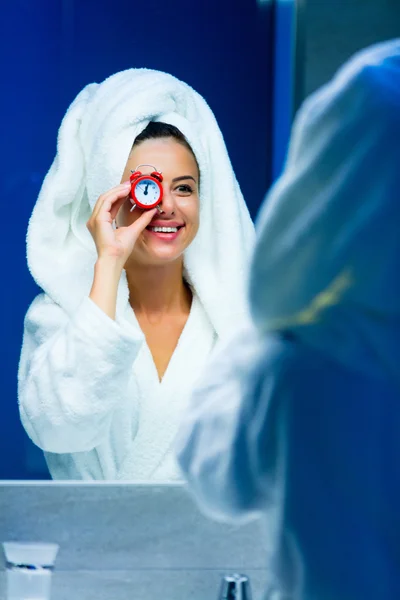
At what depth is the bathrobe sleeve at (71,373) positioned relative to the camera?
3.31ft

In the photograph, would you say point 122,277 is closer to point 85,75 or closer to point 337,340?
point 85,75

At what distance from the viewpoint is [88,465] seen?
108 centimetres

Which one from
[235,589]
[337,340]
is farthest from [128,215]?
[337,340]

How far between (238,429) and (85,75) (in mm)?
624

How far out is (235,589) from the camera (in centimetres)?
95

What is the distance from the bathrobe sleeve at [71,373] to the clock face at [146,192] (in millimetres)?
138

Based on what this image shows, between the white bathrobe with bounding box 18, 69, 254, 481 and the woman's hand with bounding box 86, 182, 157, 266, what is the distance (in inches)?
0.7

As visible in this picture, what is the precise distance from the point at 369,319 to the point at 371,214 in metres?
0.07

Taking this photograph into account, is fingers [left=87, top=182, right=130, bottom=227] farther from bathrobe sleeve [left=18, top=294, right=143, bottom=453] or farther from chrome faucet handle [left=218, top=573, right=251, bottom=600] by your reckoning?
chrome faucet handle [left=218, top=573, right=251, bottom=600]

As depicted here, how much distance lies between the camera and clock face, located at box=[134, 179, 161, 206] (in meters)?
1.06

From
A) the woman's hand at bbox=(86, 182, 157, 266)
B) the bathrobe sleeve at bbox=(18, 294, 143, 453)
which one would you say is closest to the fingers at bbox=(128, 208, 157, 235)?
the woman's hand at bbox=(86, 182, 157, 266)

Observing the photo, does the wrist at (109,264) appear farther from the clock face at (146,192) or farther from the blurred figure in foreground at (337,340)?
the blurred figure in foreground at (337,340)

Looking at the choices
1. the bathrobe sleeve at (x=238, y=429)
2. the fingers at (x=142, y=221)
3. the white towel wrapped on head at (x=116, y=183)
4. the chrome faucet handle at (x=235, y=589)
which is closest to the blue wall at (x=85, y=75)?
the white towel wrapped on head at (x=116, y=183)

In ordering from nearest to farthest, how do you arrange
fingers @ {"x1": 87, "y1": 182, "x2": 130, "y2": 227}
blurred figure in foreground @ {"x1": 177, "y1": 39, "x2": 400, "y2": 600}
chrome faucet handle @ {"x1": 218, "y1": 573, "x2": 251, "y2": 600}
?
1. blurred figure in foreground @ {"x1": 177, "y1": 39, "x2": 400, "y2": 600}
2. chrome faucet handle @ {"x1": 218, "y1": 573, "x2": 251, "y2": 600}
3. fingers @ {"x1": 87, "y1": 182, "x2": 130, "y2": 227}
